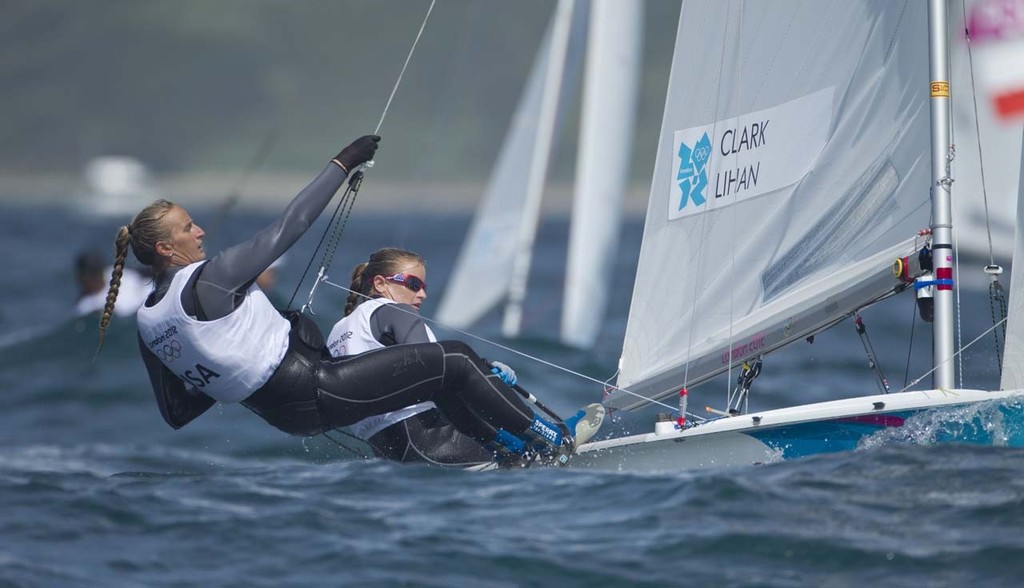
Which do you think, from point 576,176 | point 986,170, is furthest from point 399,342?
point 986,170

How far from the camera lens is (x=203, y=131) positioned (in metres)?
113

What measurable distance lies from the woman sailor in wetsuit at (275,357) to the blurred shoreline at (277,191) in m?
86.5

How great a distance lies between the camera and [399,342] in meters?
5.14

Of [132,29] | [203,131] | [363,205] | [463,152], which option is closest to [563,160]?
[463,152]

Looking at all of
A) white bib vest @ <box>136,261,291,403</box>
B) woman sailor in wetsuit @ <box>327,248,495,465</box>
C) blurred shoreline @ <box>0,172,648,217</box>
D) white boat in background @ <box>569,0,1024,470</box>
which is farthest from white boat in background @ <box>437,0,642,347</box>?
blurred shoreline @ <box>0,172,648,217</box>

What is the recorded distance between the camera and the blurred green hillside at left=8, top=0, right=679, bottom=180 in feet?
357

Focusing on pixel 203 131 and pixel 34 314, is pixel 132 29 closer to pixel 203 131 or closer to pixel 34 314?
pixel 203 131

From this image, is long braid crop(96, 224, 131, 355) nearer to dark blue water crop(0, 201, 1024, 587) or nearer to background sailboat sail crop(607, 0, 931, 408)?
dark blue water crop(0, 201, 1024, 587)

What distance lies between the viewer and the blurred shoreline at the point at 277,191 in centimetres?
9575

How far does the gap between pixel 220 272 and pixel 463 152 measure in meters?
104

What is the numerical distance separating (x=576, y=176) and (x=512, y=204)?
1.03 metres

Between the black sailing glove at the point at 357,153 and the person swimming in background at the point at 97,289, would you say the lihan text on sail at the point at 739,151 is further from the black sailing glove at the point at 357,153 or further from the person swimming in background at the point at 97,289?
the person swimming in background at the point at 97,289

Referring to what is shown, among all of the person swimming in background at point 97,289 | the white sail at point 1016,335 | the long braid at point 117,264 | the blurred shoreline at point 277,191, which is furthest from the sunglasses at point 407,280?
the blurred shoreline at point 277,191

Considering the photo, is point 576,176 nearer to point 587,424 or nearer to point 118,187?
point 587,424
